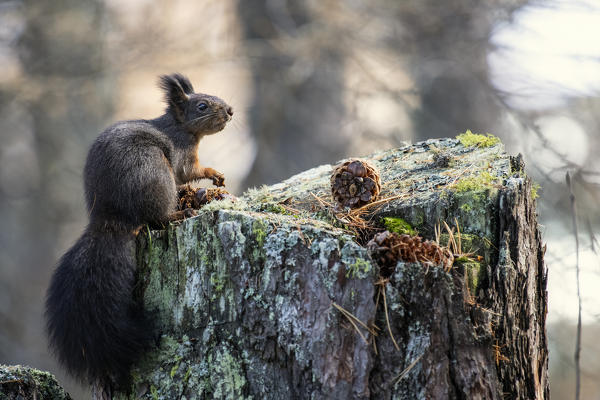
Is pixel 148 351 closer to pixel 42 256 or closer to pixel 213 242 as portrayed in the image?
pixel 213 242

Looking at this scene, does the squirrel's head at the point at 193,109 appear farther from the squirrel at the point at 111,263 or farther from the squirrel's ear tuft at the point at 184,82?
the squirrel at the point at 111,263

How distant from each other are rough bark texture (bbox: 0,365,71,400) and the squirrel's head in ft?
5.39

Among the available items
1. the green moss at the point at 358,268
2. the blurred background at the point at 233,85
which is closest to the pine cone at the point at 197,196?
the green moss at the point at 358,268

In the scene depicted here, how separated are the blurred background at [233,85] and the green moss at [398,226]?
3.75m

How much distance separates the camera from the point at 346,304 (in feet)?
5.80

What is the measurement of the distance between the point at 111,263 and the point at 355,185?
3.83 ft

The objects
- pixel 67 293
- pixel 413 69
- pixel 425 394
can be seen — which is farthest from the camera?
pixel 413 69

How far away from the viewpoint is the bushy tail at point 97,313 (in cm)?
204

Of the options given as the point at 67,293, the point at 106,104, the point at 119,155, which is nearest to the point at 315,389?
the point at 67,293

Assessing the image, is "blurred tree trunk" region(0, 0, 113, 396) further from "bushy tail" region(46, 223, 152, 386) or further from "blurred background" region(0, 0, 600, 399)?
"bushy tail" region(46, 223, 152, 386)

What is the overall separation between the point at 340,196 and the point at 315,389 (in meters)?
0.97

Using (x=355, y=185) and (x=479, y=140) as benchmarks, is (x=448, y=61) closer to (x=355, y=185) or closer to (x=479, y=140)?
(x=479, y=140)

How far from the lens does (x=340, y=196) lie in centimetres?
242

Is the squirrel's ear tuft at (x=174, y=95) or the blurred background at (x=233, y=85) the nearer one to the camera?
the squirrel's ear tuft at (x=174, y=95)
